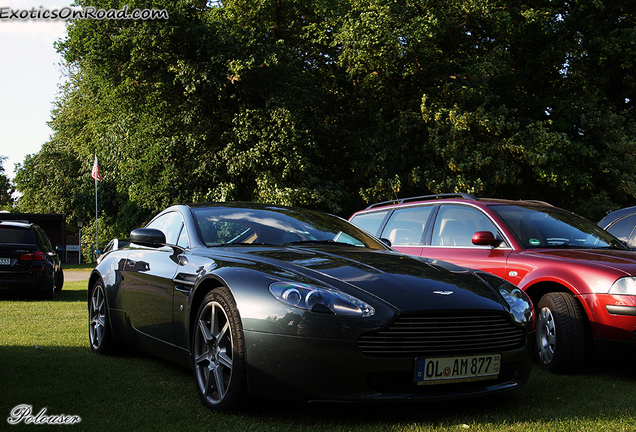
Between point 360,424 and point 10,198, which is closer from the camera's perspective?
point 360,424

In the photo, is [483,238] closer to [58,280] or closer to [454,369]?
[454,369]

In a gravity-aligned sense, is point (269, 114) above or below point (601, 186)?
above

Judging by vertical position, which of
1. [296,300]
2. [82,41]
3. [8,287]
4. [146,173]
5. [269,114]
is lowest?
[8,287]

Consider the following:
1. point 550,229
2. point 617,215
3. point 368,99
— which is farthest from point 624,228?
point 368,99

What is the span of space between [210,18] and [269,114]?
5253 millimetres

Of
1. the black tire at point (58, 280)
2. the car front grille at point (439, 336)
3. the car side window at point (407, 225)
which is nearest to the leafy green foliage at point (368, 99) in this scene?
the black tire at point (58, 280)

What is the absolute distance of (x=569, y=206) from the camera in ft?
82.1

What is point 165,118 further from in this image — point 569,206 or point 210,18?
point 569,206

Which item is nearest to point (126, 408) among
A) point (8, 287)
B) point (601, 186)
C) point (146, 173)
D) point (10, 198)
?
point (8, 287)

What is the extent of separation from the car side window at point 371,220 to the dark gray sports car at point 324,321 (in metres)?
3.58

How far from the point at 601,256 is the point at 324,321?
3.39 m

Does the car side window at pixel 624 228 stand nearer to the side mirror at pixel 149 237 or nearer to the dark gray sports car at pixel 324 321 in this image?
the dark gray sports car at pixel 324 321

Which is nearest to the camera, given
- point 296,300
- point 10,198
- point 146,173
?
point 296,300

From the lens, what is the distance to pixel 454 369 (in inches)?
133
